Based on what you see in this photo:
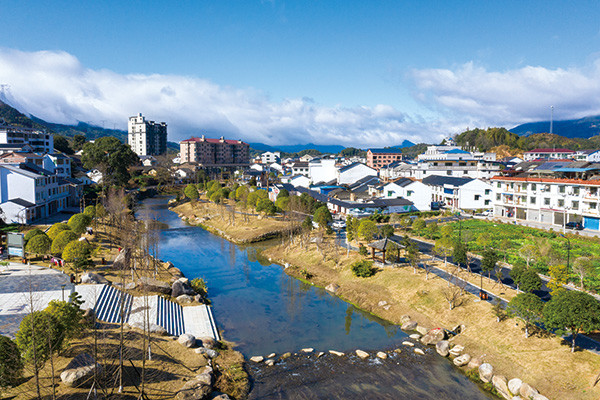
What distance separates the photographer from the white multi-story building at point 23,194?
35312mm

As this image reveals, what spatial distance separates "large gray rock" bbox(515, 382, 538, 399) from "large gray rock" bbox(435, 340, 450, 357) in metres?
3.51

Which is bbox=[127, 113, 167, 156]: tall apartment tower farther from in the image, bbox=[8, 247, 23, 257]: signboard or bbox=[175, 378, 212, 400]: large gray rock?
bbox=[175, 378, 212, 400]: large gray rock

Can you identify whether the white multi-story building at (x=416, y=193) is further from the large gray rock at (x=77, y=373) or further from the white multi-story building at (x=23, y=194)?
the large gray rock at (x=77, y=373)

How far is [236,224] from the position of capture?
44.8 metres

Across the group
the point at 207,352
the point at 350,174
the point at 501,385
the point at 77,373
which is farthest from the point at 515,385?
the point at 350,174

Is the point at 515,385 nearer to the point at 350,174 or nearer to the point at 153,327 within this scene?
the point at 153,327

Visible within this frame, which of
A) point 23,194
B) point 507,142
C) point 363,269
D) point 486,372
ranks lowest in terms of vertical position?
point 486,372

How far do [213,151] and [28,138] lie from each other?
201 ft

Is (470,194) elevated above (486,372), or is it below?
above

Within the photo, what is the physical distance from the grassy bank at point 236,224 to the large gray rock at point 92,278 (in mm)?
17850

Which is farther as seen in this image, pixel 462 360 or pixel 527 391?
pixel 462 360

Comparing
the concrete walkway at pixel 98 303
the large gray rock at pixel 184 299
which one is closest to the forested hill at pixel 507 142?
the large gray rock at pixel 184 299

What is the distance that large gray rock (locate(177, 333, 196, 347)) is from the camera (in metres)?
16.3

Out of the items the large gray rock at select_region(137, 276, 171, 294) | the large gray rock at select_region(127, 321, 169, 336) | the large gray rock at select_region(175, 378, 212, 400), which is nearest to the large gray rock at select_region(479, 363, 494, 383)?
the large gray rock at select_region(175, 378, 212, 400)
